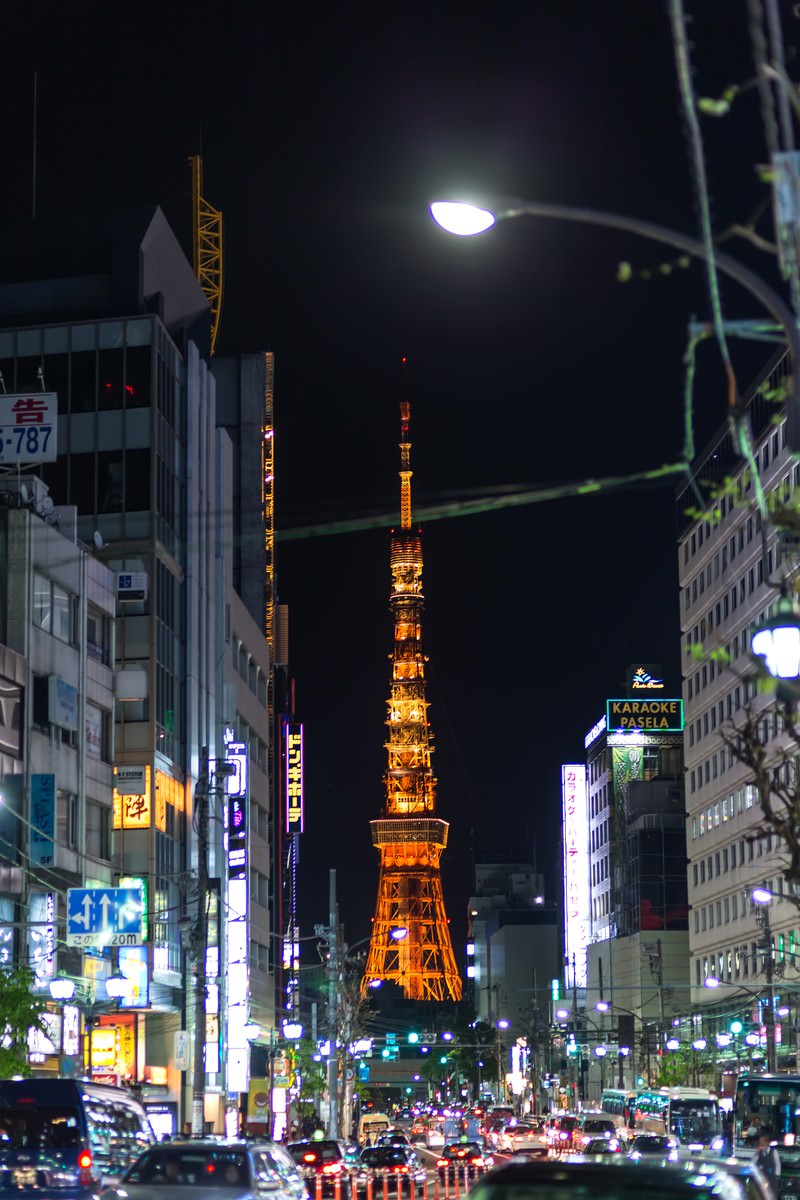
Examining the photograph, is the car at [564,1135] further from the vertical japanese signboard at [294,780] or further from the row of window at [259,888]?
the vertical japanese signboard at [294,780]

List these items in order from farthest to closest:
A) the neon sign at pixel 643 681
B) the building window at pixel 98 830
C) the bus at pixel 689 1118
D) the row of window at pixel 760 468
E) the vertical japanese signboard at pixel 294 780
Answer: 1. the neon sign at pixel 643 681
2. the vertical japanese signboard at pixel 294 780
3. the row of window at pixel 760 468
4. the bus at pixel 689 1118
5. the building window at pixel 98 830

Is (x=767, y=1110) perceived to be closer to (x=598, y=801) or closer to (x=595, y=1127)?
(x=595, y=1127)

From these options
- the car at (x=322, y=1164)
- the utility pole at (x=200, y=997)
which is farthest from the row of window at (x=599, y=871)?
the utility pole at (x=200, y=997)

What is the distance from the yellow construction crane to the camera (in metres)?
93.6

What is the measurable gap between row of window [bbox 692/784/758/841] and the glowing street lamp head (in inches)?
3161

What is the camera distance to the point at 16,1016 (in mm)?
38719

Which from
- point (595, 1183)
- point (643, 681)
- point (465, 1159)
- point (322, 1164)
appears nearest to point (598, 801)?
point (643, 681)

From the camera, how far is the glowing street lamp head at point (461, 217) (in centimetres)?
1101

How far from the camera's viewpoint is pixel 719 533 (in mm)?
100750

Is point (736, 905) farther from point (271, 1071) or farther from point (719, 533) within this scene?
point (271, 1071)

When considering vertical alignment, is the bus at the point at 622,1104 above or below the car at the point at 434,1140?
above

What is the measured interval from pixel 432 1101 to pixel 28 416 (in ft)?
507

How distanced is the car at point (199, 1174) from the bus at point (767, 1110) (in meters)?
24.9

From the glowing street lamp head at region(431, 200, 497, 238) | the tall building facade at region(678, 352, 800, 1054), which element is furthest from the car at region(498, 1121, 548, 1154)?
the glowing street lamp head at region(431, 200, 497, 238)
